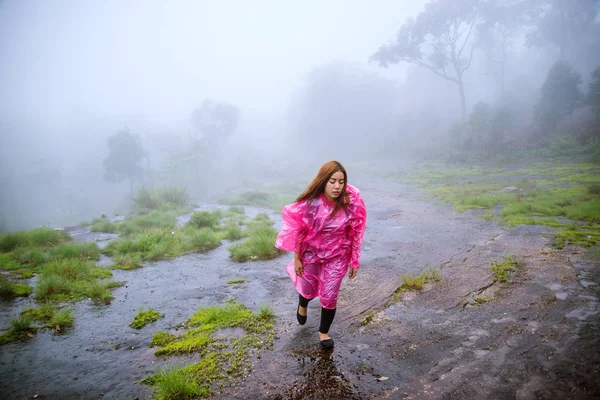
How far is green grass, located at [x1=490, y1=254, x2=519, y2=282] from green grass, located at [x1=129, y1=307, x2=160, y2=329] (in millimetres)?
5224

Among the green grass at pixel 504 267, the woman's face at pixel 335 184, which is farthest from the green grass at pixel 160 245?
the green grass at pixel 504 267

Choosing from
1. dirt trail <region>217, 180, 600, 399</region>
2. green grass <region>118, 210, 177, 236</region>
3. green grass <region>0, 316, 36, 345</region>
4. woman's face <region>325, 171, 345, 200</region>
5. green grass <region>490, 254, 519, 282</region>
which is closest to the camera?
dirt trail <region>217, 180, 600, 399</region>

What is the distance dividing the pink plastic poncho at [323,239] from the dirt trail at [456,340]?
67 cm

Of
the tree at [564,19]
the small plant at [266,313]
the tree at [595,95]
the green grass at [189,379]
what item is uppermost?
the tree at [564,19]

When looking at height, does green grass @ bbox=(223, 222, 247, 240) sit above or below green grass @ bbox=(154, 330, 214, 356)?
below

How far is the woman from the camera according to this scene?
3.08 m

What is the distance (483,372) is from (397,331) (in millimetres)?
1001

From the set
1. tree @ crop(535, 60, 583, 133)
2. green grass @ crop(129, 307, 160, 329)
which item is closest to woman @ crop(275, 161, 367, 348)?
green grass @ crop(129, 307, 160, 329)

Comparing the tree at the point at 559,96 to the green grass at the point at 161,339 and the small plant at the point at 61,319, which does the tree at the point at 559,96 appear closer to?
the green grass at the point at 161,339

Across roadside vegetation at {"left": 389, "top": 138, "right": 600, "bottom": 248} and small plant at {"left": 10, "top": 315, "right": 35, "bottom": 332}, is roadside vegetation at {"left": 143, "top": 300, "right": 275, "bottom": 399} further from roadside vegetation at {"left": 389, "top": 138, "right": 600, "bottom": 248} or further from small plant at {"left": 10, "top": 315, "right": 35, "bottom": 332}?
roadside vegetation at {"left": 389, "top": 138, "right": 600, "bottom": 248}

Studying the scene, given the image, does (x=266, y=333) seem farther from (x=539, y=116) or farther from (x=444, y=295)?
(x=539, y=116)

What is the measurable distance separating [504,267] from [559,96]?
2741 centimetres

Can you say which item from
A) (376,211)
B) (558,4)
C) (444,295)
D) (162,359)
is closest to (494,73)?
(558,4)

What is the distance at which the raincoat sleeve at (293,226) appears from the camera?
3125mm
